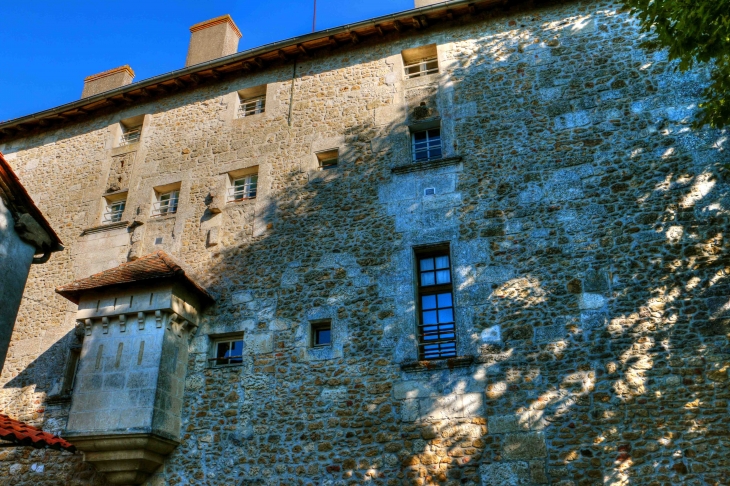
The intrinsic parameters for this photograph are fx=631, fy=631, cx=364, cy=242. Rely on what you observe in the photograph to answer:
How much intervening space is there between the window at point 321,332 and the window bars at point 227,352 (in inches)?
45.8

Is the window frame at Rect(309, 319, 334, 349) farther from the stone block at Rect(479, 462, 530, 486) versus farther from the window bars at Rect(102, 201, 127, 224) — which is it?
the window bars at Rect(102, 201, 127, 224)

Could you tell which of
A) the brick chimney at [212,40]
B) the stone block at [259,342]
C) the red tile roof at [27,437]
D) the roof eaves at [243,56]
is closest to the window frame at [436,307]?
the stone block at [259,342]

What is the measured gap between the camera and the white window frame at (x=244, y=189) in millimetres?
10758

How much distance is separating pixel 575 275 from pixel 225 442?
526 centimetres

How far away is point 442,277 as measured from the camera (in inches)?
357

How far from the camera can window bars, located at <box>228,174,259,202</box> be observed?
10766 mm

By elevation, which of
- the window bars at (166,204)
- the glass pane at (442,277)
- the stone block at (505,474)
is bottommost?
the stone block at (505,474)

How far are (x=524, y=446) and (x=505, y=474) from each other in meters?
0.40

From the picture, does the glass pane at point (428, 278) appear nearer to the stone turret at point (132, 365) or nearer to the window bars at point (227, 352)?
the window bars at point (227, 352)

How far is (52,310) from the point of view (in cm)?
1091

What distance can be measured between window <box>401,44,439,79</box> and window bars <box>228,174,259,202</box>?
10.4ft

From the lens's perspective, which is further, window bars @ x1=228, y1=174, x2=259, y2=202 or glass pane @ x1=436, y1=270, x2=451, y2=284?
window bars @ x1=228, y1=174, x2=259, y2=202

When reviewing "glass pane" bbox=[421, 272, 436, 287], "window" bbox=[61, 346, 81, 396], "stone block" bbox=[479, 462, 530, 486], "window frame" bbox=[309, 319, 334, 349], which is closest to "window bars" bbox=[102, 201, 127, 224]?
"window" bbox=[61, 346, 81, 396]

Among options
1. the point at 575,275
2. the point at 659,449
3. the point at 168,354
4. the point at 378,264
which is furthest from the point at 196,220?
the point at 659,449
